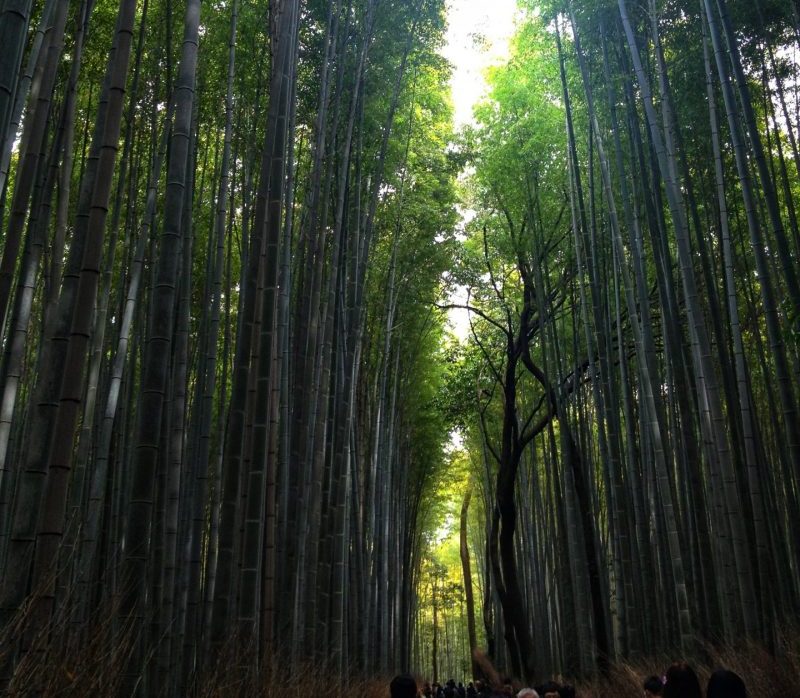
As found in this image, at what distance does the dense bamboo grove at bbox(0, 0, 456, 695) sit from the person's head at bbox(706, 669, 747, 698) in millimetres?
1599

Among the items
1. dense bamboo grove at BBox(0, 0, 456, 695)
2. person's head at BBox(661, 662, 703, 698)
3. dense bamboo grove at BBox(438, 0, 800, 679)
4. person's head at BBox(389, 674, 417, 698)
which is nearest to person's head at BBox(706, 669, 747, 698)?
person's head at BBox(661, 662, 703, 698)

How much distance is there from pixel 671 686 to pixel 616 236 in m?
3.94

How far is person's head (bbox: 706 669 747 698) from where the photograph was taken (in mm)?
2074

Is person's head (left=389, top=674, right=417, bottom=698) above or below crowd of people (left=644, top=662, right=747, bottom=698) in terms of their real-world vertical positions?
below

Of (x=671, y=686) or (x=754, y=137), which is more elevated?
(x=754, y=137)

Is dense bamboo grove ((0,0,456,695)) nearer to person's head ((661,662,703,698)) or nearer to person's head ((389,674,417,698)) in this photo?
person's head ((389,674,417,698))

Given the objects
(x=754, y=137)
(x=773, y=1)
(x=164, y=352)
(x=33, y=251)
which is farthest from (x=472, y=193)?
(x=164, y=352)

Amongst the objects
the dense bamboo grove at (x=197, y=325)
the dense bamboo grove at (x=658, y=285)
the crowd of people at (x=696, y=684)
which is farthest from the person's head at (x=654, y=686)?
the dense bamboo grove at (x=197, y=325)

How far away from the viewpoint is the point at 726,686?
81.9 inches

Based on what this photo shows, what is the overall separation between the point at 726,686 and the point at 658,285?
161 inches

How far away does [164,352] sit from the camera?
2.34 metres

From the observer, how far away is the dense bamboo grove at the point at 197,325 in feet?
6.36

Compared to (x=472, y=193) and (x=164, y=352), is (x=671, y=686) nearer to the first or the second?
(x=164, y=352)

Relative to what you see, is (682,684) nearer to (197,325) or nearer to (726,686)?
(726,686)
